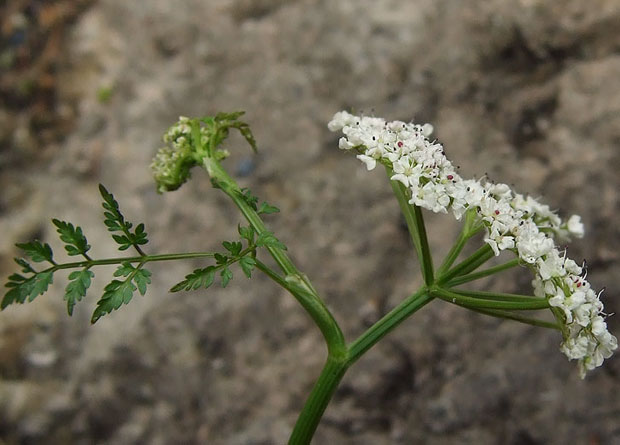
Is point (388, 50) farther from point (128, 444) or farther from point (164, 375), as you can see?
point (128, 444)

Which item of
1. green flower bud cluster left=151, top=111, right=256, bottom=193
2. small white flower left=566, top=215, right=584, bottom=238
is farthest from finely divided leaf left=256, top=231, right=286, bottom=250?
small white flower left=566, top=215, right=584, bottom=238

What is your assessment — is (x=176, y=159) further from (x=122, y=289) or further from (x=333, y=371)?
(x=333, y=371)

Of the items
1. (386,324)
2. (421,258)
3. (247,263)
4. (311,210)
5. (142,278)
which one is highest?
(311,210)

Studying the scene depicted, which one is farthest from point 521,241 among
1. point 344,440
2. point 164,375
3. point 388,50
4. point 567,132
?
point 388,50

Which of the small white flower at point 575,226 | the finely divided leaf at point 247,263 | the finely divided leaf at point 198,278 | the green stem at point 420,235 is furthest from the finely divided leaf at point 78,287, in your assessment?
the small white flower at point 575,226

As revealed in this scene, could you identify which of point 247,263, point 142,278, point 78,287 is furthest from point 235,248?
point 78,287
